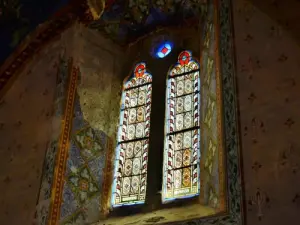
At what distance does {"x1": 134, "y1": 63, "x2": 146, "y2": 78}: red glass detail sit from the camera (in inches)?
351

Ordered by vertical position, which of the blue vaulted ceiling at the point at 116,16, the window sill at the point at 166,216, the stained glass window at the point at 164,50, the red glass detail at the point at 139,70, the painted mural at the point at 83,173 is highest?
the blue vaulted ceiling at the point at 116,16

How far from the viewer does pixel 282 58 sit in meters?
6.45

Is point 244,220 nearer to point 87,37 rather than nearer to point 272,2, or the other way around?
point 272,2

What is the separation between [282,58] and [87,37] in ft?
11.1

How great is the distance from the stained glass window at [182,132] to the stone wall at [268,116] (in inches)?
51.7

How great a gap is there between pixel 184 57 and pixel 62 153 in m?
2.28

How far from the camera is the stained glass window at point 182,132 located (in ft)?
24.5

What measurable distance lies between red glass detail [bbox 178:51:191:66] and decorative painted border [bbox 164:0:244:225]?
1188mm

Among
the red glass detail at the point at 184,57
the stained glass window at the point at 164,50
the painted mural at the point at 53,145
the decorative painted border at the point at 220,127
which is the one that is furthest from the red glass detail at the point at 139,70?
the decorative painted border at the point at 220,127

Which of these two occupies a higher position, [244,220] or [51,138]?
[51,138]

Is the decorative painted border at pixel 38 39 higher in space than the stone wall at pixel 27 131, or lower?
higher

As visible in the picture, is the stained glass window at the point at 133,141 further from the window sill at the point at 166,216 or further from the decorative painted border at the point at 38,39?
the decorative painted border at the point at 38,39

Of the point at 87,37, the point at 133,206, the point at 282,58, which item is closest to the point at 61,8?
the point at 87,37

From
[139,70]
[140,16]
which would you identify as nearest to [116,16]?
A: [140,16]
